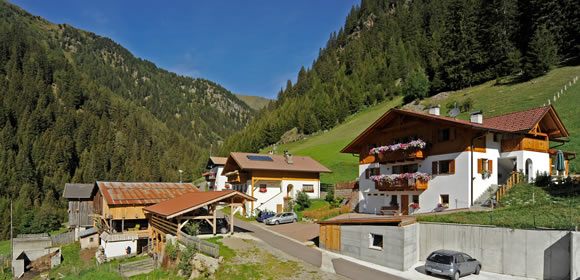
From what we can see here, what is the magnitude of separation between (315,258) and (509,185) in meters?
14.8

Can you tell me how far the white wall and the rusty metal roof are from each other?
143 inches

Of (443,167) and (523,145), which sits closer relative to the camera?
(523,145)

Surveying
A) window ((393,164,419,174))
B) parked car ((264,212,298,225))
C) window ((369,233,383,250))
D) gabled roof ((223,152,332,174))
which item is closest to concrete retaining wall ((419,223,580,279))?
window ((369,233,383,250))

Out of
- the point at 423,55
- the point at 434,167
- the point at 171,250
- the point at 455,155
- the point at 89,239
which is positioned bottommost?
the point at 89,239

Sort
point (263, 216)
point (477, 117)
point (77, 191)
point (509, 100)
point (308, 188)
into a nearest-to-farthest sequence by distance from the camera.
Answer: point (477, 117) < point (263, 216) < point (308, 188) < point (77, 191) < point (509, 100)

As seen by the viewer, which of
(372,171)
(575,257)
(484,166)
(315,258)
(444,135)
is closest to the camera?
(575,257)

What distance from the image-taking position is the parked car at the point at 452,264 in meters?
16.9

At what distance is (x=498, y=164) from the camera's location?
1110 inches

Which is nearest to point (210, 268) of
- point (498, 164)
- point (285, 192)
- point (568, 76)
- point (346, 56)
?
point (498, 164)

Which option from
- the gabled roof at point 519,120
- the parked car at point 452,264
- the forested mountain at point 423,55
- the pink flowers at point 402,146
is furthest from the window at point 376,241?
the forested mountain at point 423,55

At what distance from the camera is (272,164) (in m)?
46.7

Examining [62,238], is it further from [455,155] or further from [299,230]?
[455,155]

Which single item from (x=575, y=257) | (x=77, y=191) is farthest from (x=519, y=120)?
(x=77, y=191)

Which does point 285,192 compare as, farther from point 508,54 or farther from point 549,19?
point 549,19
